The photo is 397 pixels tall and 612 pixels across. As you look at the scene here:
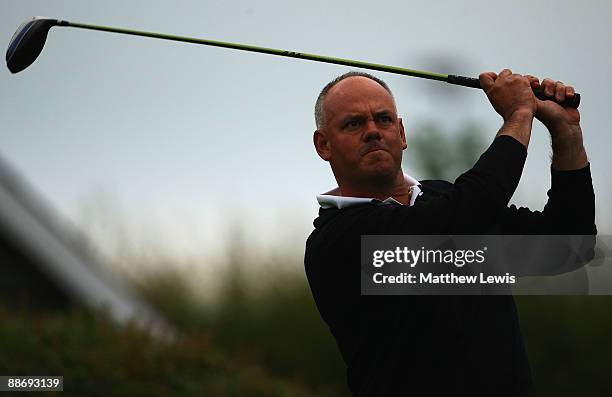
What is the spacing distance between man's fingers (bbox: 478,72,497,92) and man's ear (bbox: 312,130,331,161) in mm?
683

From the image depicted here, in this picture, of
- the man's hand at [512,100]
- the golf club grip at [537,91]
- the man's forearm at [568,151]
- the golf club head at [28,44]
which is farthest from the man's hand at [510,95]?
the golf club head at [28,44]

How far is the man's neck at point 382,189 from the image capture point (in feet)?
12.3

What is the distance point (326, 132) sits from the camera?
3898mm

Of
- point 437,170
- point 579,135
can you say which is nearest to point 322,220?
point 579,135

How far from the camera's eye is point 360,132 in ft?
12.2

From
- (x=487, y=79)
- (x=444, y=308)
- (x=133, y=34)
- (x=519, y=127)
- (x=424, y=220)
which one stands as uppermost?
(x=133, y=34)

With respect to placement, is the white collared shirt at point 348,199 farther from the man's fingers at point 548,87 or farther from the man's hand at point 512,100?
the man's fingers at point 548,87

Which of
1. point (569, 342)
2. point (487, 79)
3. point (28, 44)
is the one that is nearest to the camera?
point (487, 79)

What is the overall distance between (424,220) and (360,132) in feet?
1.65

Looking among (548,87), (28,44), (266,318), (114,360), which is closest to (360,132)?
(548,87)

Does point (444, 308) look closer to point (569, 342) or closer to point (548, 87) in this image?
point (548, 87)

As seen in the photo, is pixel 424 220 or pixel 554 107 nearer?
pixel 424 220

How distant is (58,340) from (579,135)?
5386 millimetres

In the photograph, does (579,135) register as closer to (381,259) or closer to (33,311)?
(381,259)
